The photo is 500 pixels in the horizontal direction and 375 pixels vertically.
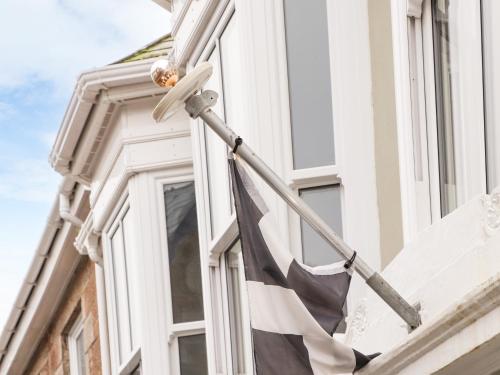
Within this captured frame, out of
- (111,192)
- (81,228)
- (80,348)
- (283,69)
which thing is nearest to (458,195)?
(283,69)

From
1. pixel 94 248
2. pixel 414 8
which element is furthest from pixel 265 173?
pixel 94 248

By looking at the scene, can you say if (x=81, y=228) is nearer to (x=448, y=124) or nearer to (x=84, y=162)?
(x=84, y=162)

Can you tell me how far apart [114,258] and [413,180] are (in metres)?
7.18

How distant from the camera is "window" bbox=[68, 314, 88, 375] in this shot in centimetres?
2012

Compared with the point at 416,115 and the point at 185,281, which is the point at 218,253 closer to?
the point at 185,281

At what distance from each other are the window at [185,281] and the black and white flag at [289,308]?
222 inches

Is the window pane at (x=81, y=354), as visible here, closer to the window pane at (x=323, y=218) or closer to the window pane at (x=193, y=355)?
the window pane at (x=193, y=355)

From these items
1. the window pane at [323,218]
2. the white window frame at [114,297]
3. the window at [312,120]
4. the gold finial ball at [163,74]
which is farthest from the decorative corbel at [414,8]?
the white window frame at [114,297]

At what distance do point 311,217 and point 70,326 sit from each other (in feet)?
41.9

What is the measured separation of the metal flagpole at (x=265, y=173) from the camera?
7.86 metres

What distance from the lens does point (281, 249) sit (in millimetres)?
8055

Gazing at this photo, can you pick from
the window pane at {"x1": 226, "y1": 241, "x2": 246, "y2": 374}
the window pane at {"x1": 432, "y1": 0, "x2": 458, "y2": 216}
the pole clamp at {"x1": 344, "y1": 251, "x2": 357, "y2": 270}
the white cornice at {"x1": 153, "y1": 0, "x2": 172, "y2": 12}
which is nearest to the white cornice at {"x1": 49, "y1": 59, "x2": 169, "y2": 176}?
the white cornice at {"x1": 153, "y1": 0, "x2": 172, "y2": 12}

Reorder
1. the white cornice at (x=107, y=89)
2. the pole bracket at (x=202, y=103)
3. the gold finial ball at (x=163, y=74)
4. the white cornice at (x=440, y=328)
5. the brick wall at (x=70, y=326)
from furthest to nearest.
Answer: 1. the brick wall at (x=70, y=326)
2. the white cornice at (x=107, y=89)
3. the gold finial ball at (x=163, y=74)
4. the pole bracket at (x=202, y=103)
5. the white cornice at (x=440, y=328)

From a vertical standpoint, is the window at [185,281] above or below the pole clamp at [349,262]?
above
